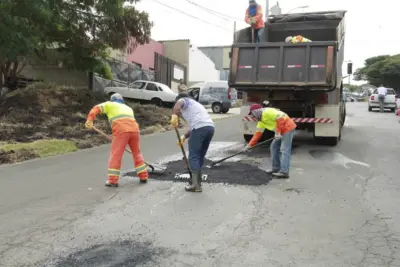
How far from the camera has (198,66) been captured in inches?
1713

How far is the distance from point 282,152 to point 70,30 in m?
11.5

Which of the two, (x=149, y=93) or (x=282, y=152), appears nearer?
(x=282, y=152)

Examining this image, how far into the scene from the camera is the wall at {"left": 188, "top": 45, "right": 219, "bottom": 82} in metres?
41.5

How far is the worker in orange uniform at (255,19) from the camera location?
1089cm

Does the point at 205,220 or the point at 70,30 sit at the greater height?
the point at 70,30

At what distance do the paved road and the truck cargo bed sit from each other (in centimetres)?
213

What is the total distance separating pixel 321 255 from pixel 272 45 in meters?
6.78

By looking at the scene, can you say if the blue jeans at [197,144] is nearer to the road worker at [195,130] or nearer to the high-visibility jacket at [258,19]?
the road worker at [195,130]

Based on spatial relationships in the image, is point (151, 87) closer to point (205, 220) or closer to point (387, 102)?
point (387, 102)

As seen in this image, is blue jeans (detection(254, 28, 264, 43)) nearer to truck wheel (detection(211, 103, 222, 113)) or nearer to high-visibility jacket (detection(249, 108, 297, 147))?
high-visibility jacket (detection(249, 108, 297, 147))

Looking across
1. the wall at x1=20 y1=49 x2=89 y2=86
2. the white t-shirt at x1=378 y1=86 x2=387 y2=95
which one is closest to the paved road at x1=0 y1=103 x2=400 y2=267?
the wall at x1=20 y1=49 x2=89 y2=86

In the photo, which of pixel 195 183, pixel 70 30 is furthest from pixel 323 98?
pixel 70 30

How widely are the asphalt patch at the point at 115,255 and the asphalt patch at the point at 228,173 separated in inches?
115

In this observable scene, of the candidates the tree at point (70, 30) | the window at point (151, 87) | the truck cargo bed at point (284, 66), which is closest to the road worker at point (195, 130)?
the truck cargo bed at point (284, 66)
